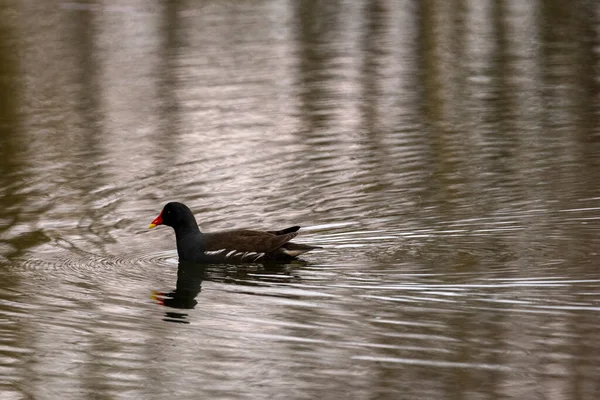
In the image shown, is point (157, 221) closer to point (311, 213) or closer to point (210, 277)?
point (210, 277)

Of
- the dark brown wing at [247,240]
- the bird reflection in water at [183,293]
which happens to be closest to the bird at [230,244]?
the dark brown wing at [247,240]

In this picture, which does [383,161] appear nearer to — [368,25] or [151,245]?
[151,245]

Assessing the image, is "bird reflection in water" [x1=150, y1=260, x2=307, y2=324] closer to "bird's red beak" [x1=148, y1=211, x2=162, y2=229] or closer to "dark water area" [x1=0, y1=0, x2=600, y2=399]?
"dark water area" [x1=0, y1=0, x2=600, y2=399]

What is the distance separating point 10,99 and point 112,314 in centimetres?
1119

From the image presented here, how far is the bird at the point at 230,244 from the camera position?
35.8 feet

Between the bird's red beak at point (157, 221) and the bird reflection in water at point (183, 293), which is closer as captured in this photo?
the bird reflection in water at point (183, 293)

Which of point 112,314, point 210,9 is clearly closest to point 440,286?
point 112,314

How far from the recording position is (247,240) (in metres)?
11.1

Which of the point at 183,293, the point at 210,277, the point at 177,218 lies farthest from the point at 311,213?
the point at 183,293

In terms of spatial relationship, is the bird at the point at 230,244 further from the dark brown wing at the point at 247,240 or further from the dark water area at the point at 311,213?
the dark water area at the point at 311,213

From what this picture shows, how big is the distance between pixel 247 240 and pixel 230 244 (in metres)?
0.16

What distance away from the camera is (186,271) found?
11133mm

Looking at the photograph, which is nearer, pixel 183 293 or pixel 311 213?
pixel 183 293

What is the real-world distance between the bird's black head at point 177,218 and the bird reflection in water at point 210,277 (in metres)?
0.34
